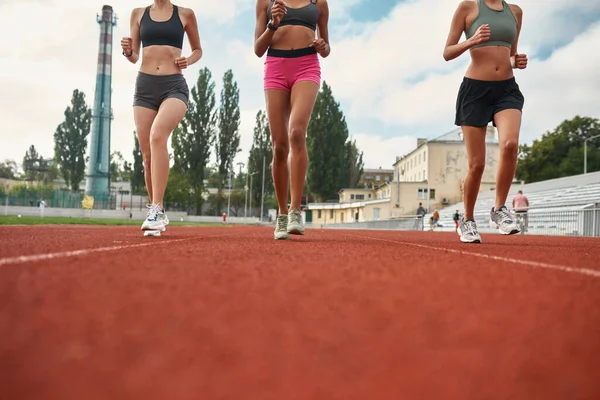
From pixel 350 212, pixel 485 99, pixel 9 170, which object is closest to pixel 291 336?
pixel 485 99

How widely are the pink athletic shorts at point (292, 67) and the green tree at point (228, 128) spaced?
1740 inches

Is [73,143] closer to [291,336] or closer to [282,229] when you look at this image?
[282,229]

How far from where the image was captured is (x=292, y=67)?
168 inches

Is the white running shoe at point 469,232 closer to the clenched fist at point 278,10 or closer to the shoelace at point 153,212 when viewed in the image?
the clenched fist at point 278,10

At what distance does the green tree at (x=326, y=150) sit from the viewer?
161 ft

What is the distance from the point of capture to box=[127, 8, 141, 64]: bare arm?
4773mm

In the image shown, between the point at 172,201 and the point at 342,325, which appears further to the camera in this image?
the point at 172,201

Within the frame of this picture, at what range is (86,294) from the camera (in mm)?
1264

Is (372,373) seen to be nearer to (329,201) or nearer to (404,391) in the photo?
(404,391)

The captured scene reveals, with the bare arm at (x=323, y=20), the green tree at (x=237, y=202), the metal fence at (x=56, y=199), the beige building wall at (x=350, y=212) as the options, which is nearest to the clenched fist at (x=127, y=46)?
the bare arm at (x=323, y=20)

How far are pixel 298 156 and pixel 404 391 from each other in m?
3.71

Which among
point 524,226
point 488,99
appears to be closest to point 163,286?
point 488,99

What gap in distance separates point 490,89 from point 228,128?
45.0m

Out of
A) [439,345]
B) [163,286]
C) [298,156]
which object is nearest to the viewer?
[439,345]
